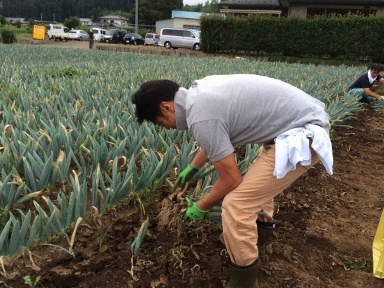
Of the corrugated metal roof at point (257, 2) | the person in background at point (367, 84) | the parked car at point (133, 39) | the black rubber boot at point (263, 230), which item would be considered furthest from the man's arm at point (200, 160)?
the parked car at point (133, 39)

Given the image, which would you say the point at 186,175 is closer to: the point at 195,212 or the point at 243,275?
the point at 195,212

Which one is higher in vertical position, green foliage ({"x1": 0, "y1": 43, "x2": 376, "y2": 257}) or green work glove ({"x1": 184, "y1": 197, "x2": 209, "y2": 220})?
green foliage ({"x1": 0, "y1": 43, "x2": 376, "y2": 257})

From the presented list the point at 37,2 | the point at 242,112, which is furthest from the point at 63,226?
the point at 37,2

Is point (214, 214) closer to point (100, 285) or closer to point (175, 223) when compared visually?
point (175, 223)

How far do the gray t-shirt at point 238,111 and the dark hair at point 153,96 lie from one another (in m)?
0.04

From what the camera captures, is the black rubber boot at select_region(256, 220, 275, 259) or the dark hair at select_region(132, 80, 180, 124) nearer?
the dark hair at select_region(132, 80, 180, 124)

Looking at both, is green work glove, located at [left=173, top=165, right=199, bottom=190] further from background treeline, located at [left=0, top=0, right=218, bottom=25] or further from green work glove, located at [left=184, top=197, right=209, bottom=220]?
background treeline, located at [left=0, top=0, right=218, bottom=25]

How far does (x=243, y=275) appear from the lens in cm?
175

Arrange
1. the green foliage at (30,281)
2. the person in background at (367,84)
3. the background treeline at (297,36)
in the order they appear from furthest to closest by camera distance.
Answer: the background treeline at (297,36), the person in background at (367,84), the green foliage at (30,281)

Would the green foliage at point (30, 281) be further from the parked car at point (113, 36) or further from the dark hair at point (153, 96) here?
the parked car at point (113, 36)

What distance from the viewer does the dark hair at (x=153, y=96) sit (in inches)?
65.4

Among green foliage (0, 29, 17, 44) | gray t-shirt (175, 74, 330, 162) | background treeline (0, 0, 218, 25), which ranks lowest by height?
gray t-shirt (175, 74, 330, 162)

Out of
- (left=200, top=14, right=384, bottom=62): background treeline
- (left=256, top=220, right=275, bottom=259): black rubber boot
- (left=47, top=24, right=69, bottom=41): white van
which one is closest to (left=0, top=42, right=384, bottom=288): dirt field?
(left=256, top=220, right=275, bottom=259): black rubber boot

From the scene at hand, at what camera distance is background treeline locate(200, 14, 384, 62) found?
1970 cm
